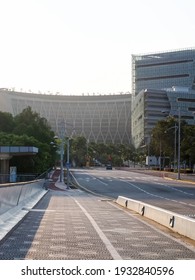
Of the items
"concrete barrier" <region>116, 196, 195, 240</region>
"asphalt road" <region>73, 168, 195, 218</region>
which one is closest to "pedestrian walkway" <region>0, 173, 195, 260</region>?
"concrete barrier" <region>116, 196, 195, 240</region>

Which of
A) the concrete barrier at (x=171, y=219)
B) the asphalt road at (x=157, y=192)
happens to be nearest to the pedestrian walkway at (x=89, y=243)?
the concrete barrier at (x=171, y=219)

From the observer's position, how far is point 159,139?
118188mm

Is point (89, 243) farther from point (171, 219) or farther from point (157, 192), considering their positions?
point (157, 192)

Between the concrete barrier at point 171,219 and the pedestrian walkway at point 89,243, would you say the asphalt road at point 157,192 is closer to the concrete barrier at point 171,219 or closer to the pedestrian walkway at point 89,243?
the concrete barrier at point 171,219

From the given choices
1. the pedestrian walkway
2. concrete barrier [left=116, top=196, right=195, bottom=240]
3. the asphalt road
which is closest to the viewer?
the pedestrian walkway

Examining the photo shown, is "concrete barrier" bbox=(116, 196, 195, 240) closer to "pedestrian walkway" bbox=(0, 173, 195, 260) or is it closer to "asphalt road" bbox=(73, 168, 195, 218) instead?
"pedestrian walkway" bbox=(0, 173, 195, 260)

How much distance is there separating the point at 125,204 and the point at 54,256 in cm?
1979

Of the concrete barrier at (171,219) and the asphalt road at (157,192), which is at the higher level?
the concrete barrier at (171,219)

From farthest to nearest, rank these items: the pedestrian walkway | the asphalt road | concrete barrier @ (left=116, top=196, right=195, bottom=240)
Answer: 1. the asphalt road
2. concrete barrier @ (left=116, top=196, right=195, bottom=240)
3. the pedestrian walkway

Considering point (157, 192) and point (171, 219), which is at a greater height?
point (171, 219)

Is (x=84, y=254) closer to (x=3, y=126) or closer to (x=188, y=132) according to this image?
(x=3, y=126)

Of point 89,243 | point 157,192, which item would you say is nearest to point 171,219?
point 89,243

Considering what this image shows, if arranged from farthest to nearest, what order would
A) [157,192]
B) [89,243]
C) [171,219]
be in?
[157,192] < [171,219] < [89,243]

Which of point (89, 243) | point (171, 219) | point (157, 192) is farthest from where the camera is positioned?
point (157, 192)
